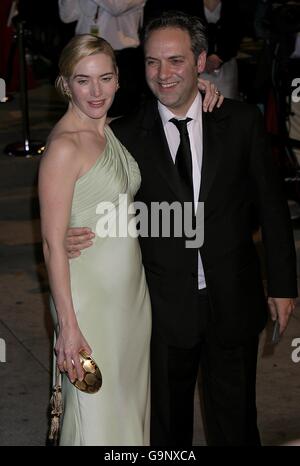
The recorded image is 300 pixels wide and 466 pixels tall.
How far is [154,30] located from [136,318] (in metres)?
1.08

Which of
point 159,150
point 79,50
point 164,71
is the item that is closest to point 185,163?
point 159,150

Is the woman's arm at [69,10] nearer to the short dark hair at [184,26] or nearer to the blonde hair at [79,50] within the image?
the short dark hair at [184,26]

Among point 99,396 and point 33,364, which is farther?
point 33,364

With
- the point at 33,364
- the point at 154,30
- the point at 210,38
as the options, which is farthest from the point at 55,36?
the point at 154,30

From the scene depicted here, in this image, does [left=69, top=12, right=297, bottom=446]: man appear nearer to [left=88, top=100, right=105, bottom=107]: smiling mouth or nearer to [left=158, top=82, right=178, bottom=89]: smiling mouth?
[left=158, top=82, right=178, bottom=89]: smiling mouth

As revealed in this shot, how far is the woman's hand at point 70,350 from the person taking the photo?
3766mm

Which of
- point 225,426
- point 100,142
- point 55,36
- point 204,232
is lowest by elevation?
point 225,426

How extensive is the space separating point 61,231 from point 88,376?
0.53 m

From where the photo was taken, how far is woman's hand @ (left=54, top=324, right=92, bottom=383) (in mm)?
3766

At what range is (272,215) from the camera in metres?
4.17

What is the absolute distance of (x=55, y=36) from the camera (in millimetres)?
9516

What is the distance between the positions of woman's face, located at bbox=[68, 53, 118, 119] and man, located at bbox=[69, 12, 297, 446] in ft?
0.75

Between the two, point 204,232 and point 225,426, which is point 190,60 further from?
point 225,426

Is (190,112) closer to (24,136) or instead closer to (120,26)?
(120,26)
